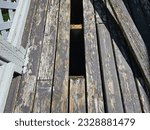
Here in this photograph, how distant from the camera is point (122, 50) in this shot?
2570mm

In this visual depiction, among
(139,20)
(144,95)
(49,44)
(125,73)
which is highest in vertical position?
(139,20)

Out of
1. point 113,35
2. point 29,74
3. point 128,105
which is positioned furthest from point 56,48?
point 128,105

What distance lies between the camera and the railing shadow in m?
2.42

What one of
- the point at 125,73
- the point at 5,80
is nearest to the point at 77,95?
the point at 125,73

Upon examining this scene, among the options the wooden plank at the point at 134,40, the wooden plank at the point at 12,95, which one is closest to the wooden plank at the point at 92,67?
the wooden plank at the point at 134,40

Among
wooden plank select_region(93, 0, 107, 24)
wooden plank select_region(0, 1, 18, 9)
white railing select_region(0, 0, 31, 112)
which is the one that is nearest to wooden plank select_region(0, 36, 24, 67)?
white railing select_region(0, 0, 31, 112)

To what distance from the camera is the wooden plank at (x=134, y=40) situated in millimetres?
2285

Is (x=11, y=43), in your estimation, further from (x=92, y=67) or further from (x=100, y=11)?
(x=100, y=11)

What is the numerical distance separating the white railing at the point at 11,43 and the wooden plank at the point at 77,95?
534mm

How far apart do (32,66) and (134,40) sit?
1.04 metres

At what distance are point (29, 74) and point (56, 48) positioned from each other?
17.1 inches

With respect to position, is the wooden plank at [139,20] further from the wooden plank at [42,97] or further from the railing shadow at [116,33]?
the wooden plank at [42,97]

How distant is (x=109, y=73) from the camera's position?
233 centimetres

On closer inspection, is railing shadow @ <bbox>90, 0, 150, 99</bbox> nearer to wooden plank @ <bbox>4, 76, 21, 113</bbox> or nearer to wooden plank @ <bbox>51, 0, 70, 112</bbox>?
wooden plank @ <bbox>51, 0, 70, 112</bbox>
